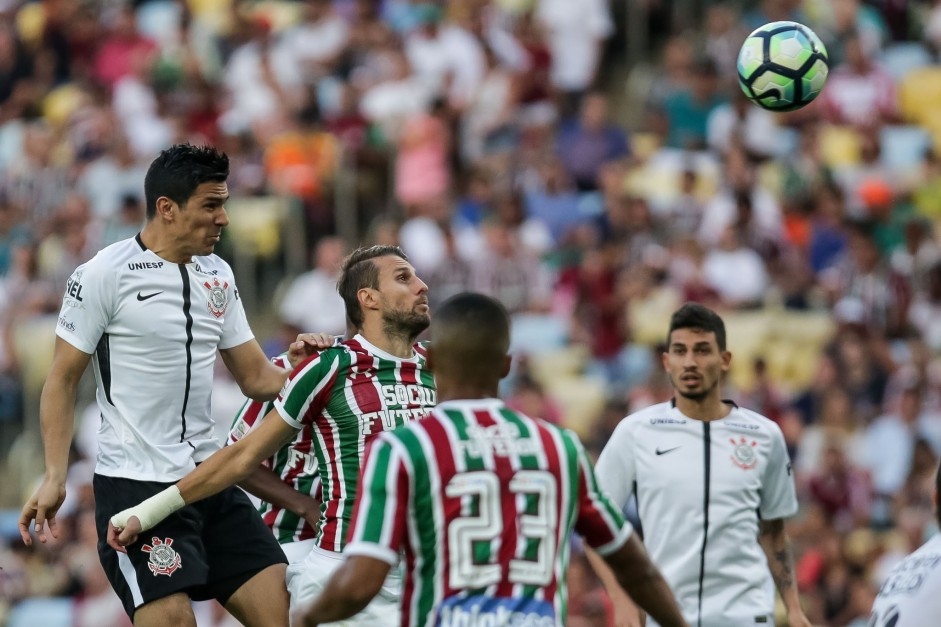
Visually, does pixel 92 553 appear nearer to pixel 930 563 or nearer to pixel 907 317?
pixel 907 317

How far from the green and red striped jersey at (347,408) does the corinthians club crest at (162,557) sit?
72 cm

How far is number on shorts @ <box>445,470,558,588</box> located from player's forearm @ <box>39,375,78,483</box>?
244cm

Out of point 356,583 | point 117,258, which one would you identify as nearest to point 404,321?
point 117,258

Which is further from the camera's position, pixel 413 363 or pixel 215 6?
pixel 215 6

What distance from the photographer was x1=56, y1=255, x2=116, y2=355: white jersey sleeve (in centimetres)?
706

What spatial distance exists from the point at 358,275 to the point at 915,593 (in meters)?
3.25

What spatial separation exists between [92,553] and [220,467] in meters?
8.00

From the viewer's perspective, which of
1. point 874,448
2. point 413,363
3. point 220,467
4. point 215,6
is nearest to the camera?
point 220,467

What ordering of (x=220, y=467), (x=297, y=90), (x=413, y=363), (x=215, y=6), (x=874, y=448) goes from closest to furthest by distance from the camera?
1. (x=220, y=467)
2. (x=413, y=363)
3. (x=874, y=448)
4. (x=297, y=90)
5. (x=215, y=6)

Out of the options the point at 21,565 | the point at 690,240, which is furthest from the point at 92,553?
the point at 690,240

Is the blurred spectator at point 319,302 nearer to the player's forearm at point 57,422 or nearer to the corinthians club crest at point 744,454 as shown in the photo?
the corinthians club crest at point 744,454

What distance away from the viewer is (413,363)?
7.48 meters

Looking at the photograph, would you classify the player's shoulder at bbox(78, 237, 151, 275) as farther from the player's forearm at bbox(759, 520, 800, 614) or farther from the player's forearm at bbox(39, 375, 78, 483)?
the player's forearm at bbox(759, 520, 800, 614)

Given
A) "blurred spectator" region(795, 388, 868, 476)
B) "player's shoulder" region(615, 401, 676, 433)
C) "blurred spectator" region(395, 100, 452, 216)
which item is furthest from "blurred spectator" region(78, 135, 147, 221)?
"player's shoulder" region(615, 401, 676, 433)
